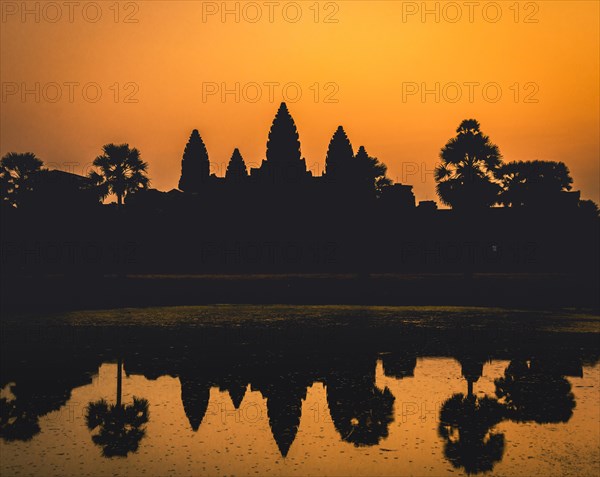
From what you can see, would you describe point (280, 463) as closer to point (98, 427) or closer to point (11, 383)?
point (98, 427)

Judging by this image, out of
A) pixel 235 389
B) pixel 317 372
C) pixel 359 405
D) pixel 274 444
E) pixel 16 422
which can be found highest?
pixel 317 372

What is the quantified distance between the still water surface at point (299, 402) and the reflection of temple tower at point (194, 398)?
38mm

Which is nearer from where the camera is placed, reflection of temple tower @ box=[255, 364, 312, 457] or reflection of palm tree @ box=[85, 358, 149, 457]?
reflection of palm tree @ box=[85, 358, 149, 457]

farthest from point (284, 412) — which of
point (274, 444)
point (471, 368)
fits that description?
point (471, 368)

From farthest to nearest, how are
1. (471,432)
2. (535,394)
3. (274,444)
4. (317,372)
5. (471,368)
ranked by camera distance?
(471,368) → (317,372) → (535,394) → (471,432) → (274,444)

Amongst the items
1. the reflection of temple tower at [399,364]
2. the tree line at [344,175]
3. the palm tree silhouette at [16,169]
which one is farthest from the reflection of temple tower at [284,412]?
the palm tree silhouette at [16,169]

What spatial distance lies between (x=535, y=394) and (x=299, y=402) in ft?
12.9

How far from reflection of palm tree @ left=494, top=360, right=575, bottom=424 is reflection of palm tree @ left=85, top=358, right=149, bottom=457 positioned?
5.36 m

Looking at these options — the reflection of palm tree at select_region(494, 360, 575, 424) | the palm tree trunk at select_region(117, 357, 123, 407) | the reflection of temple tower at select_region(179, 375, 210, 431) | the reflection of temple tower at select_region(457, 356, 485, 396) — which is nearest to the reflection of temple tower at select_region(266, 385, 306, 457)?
the reflection of temple tower at select_region(179, 375, 210, 431)

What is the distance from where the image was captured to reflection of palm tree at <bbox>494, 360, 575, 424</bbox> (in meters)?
10.7

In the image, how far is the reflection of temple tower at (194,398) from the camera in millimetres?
10664

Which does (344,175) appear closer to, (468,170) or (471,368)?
(468,170)

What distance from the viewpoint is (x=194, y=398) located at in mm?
11836

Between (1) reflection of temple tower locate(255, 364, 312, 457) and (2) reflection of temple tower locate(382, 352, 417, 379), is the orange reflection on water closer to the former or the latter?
(1) reflection of temple tower locate(255, 364, 312, 457)
